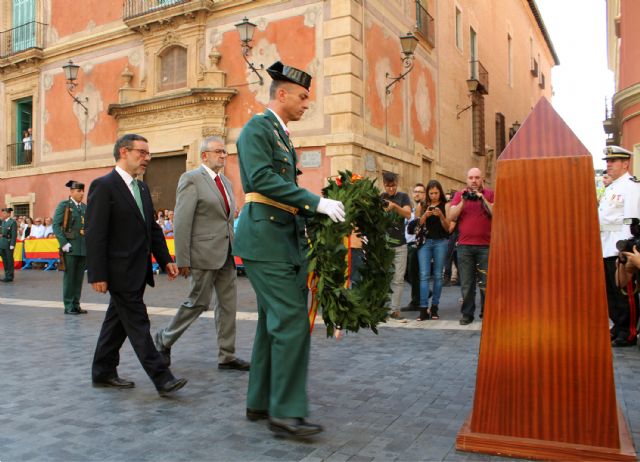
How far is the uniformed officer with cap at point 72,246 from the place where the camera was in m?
8.70

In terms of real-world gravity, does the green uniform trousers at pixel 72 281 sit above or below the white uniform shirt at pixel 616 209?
below

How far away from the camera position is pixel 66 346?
19.7 feet

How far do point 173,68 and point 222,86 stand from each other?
2140 millimetres

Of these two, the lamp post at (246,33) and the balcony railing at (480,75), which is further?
the balcony railing at (480,75)

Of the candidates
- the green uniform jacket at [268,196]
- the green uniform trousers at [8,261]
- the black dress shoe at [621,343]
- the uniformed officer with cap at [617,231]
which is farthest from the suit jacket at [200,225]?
the green uniform trousers at [8,261]

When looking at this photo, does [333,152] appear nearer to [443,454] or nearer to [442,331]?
[442,331]

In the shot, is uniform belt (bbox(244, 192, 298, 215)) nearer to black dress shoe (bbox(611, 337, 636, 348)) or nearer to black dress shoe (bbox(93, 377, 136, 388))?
black dress shoe (bbox(93, 377, 136, 388))

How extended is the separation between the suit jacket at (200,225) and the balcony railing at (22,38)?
19131mm

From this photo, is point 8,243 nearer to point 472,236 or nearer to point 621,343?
point 472,236

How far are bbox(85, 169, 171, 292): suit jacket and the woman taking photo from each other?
4.24 m

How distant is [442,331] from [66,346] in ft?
13.1

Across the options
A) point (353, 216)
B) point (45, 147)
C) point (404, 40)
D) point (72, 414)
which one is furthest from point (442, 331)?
point (45, 147)

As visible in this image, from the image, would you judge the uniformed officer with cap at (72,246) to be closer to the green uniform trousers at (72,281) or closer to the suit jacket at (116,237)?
the green uniform trousers at (72,281)

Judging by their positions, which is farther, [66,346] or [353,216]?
[66,346]
